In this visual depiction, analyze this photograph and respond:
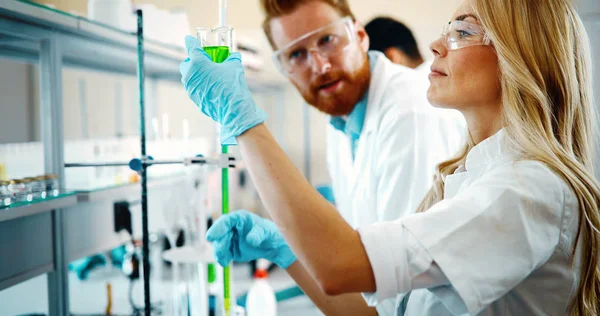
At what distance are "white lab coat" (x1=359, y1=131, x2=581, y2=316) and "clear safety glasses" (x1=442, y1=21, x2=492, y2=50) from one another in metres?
0.26

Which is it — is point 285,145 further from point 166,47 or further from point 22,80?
point 166,47

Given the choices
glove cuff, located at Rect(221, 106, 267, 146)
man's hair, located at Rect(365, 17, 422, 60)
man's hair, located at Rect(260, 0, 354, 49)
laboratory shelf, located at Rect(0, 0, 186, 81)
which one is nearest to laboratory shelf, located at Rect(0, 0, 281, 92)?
laboratory shelf, located at Rect(0, 0, 186, 81)

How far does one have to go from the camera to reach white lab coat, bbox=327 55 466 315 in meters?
1.39

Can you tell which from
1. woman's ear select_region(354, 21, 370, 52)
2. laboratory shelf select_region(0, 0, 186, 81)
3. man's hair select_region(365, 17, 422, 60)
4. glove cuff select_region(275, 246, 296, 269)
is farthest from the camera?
man's hair select_region(365, 17, 422, 60)

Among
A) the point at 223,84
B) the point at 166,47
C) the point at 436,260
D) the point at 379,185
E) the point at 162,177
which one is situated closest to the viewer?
the point at 436,260

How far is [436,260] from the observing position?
0.78 meters

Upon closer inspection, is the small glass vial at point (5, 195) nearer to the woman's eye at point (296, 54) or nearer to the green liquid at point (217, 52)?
the green liquid at point (217, 52)

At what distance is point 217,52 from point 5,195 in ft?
1.76

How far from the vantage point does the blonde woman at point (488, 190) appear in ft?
2.57

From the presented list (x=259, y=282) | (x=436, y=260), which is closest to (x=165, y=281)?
(x=259, y=282)

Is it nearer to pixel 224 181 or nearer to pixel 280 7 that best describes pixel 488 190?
pixel 224 181

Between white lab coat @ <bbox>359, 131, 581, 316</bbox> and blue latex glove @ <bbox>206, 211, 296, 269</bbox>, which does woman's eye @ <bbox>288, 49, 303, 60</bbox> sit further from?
white lab coat @ <bbox>359, 131, 581, 316</bbox>

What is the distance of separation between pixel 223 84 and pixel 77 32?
485 mm

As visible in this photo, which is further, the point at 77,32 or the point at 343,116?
the point at 343,116
